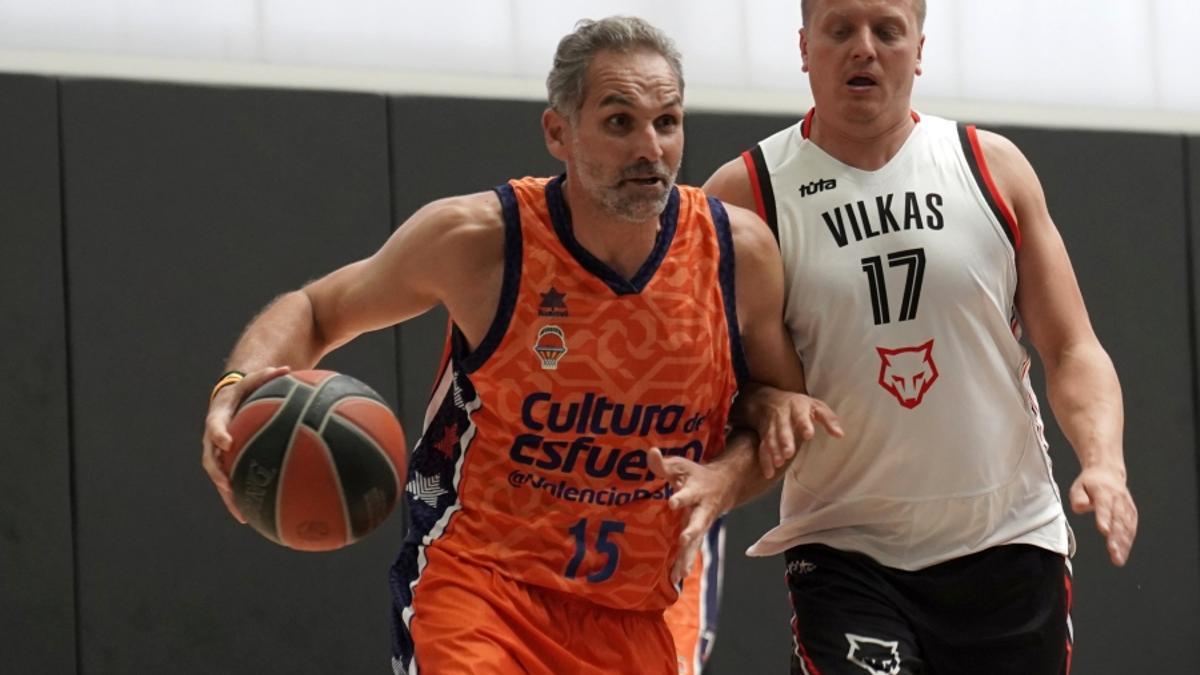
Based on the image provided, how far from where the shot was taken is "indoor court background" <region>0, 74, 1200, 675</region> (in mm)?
5535

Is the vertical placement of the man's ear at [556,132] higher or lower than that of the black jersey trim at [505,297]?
higher

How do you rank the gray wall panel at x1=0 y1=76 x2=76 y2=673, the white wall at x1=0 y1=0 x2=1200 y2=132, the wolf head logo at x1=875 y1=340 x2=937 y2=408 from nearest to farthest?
1. the wolf head logo at x1=875 y1=340 x2=937 y2=408
2. the gray wall panel at x1=0 y1=76 x2=76 y2=673
3. the white wall at x1=0 y1=0 x2=1200 y2=132

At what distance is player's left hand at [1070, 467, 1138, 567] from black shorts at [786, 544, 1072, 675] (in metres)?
0.44

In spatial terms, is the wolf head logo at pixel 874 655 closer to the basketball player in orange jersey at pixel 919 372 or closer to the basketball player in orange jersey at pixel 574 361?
the basketball player in orange jersey at pixel 919 372

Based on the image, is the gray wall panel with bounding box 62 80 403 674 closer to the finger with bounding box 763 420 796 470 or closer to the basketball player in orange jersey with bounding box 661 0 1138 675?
the basketball player in orange jersey with bounding box 661 0 1138 675

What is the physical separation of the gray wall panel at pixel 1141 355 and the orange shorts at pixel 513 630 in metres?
4.14

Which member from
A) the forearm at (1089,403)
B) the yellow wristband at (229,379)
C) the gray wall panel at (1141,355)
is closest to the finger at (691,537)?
the forearm at (1089,403)

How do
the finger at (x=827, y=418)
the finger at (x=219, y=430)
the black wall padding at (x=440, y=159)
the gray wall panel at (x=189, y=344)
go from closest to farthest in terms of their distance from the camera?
1. the finger at (x=219, y=430)
2. the finger at (x=827, y=418)
3. the gray wall panel at (x=189, y=344)
4. the black wall padding at (x=440, y=159)

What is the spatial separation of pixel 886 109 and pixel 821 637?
1.20 metres

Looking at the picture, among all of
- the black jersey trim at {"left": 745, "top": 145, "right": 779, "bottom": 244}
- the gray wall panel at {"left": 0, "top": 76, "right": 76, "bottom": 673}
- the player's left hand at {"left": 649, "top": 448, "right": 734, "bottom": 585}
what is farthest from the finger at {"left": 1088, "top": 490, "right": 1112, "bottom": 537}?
the gray wall panel at {"left": 0, "top": 76, "right": 76, "bottom": 673}

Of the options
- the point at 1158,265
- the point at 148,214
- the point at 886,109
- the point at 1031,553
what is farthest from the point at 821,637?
the point at 1158,265

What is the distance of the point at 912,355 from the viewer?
11.9 ft

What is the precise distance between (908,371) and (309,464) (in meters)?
1.36

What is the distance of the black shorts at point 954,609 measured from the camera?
363 cm
